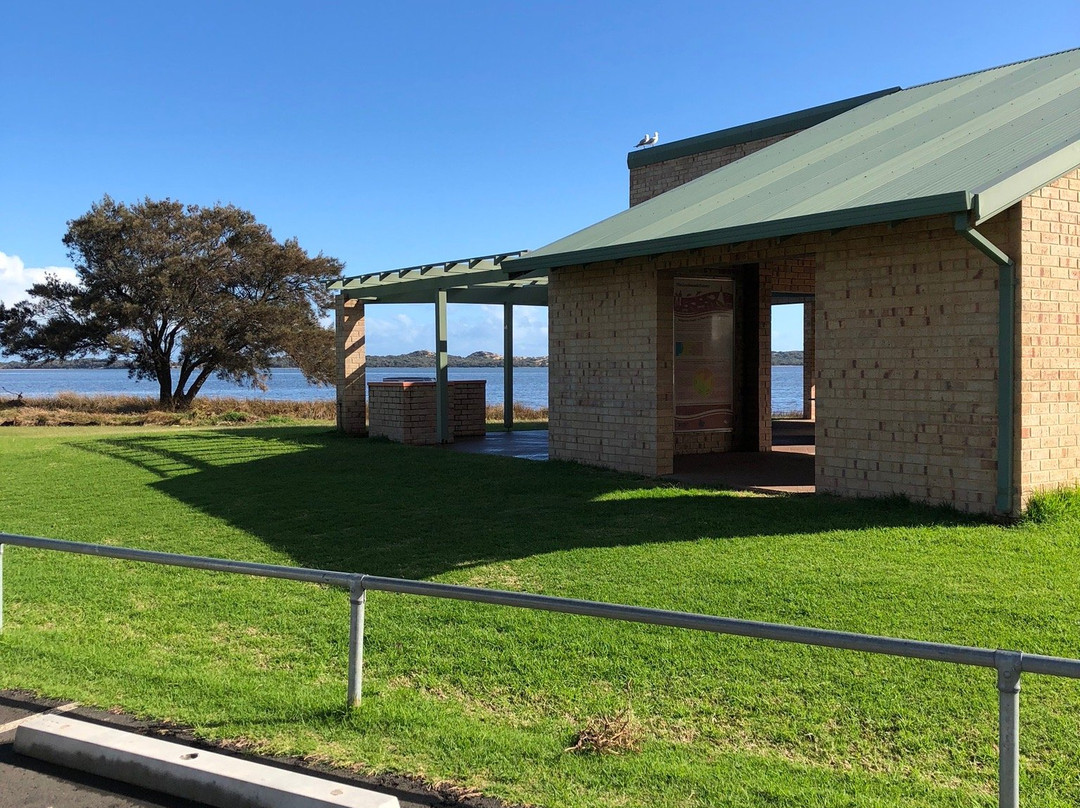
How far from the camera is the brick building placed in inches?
350

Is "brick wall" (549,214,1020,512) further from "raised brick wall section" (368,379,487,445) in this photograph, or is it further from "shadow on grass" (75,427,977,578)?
"raised brick wall section" (368,379,487,445)

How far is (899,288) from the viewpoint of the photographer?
984 cm

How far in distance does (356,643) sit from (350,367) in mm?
17077

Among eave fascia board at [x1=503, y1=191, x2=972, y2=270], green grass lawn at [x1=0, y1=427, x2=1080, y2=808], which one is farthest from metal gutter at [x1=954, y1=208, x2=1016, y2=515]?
eave fascia board at [x1=503, y1=191, x2=972, y2=270]

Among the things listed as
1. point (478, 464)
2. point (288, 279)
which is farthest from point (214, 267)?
point (478, 464)

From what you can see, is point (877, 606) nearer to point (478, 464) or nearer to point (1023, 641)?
point (1023, 641)

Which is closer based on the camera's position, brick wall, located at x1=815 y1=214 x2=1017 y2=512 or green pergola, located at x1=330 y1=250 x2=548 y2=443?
brick wall, located at x1=815 y1=214 x2=1017 y2=512

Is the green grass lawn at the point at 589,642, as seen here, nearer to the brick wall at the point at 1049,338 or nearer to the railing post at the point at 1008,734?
the railing post at the point at 1008,734

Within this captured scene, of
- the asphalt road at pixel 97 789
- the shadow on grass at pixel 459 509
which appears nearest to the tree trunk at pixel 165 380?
the shadow on grass at pixel 459 509

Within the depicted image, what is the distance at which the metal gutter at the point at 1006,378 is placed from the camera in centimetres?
882

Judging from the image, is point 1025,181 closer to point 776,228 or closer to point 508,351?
point 776,228

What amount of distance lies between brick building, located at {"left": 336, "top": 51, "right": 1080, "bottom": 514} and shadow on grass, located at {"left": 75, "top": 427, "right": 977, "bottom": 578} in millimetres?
583

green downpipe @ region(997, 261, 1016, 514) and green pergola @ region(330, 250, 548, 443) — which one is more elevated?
green pergola @ region(330, 250, 548, 443)

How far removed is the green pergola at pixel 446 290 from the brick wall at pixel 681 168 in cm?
279
